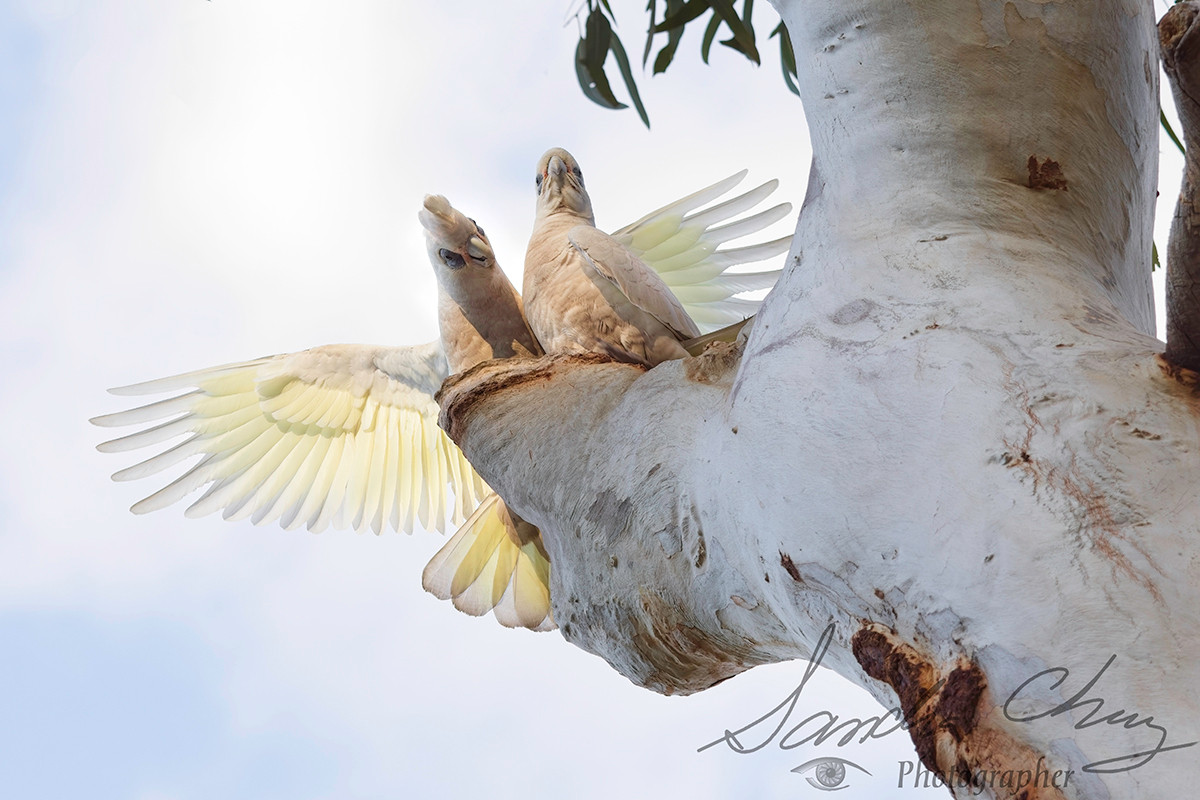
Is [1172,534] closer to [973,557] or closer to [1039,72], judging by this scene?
[973,557]

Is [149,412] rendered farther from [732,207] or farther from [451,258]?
[732,207]

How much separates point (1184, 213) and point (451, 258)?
126 centimetres

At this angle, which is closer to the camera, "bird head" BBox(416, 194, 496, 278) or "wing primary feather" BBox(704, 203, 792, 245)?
"bird head" BBox(416, 194, 496, 278)

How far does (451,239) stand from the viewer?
5.43ft

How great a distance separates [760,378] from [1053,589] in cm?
31

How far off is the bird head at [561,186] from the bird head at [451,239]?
0.55 feet

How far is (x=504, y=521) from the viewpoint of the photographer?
160 cm

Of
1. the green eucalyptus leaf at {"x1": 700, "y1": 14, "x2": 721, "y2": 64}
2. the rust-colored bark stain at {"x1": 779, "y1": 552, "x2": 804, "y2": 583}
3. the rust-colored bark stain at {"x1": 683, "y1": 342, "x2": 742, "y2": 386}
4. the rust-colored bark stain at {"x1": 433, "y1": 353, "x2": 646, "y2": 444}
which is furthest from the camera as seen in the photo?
the green eucalyptus leaf at {"x1": 700, "y1": 14, "x2": 721, "y2": 64}

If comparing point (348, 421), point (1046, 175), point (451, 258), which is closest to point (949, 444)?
point (1046, 175)

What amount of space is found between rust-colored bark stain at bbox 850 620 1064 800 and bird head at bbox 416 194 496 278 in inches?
46.3

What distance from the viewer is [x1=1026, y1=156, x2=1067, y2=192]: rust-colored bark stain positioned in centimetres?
81

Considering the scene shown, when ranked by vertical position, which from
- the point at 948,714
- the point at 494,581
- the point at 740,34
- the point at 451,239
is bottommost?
the point at 494,581

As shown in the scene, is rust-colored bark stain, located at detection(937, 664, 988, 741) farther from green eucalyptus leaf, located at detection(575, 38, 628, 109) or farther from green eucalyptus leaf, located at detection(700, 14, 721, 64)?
green eucalyptus leaf, located at detection(700, 14, 721, 64)

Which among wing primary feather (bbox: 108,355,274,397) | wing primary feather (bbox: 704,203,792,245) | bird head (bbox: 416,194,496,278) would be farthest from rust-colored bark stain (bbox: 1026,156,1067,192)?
wing primary feather (bbox: 108,355,274,397)
